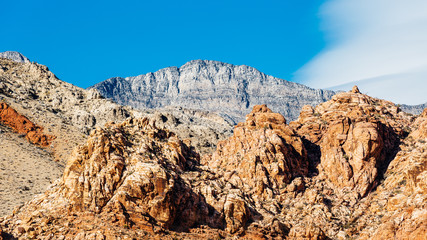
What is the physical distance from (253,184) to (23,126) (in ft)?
231

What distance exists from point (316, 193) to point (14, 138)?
69.9m

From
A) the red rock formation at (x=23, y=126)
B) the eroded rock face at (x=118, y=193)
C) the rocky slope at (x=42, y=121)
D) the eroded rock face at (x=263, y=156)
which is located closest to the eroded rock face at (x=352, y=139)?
the eroded rock face at (x=263, y=156)

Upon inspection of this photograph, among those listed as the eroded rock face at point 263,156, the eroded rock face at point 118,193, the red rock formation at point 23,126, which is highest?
the red rock formation at point 23,126

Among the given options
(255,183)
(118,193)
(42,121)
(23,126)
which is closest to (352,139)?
(255,183)

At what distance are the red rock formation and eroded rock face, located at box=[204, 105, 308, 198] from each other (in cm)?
5422

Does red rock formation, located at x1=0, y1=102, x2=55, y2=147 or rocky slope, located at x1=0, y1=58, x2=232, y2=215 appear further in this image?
red rock formation, located at x1=0, y1=102, x2=55, y2=147

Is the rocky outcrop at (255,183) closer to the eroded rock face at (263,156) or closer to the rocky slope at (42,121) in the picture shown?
the eroded rock face at (263,156)

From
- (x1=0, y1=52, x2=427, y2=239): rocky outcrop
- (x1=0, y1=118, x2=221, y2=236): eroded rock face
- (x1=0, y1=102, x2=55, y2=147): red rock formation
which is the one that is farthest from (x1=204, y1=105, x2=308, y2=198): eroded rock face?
(x1=0, y1=102, x2=55, y2=147): red rock formation

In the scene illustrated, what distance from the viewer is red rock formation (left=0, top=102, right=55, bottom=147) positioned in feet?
307

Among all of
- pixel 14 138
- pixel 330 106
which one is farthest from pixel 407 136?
pixel 14 138

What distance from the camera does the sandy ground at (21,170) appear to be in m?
62.5

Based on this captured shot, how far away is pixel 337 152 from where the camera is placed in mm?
48750

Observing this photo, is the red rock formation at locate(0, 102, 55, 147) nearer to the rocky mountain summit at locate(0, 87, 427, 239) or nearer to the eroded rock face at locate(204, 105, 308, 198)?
the rocky mountain summit at locate(0, 87, 427, 239)

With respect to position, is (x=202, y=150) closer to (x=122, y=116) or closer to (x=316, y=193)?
(x=122, y=116)
